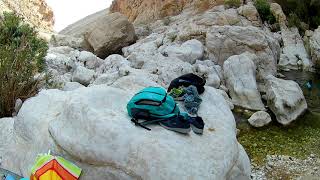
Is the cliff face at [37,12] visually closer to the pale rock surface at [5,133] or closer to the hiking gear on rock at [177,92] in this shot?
the pale rock surface at [5,133]

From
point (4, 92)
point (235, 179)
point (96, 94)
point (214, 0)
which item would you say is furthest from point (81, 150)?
Result: point (214, 0)

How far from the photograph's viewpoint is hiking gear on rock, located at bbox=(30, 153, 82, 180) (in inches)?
229

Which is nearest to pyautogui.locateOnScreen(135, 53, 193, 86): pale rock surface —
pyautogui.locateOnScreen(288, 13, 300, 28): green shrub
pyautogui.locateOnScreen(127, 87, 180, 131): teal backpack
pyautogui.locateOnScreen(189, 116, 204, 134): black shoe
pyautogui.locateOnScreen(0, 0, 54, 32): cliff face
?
pyautogui.locateOnScreen(189, 116, 204, 134): black shoe

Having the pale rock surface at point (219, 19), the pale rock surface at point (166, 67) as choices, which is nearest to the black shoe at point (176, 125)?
the pale rock surface at point (166, 67)

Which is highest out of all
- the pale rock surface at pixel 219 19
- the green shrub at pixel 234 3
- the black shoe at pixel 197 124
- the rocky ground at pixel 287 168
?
the black shoe at pixel 197 124

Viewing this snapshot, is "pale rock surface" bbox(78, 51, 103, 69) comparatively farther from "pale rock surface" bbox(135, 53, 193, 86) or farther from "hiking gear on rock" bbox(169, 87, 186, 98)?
"hiking gear on rock" bbox(169, 87, 186, 98)

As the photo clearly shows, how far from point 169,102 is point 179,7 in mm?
27316

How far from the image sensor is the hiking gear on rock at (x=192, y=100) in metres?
7.25

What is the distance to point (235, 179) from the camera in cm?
690

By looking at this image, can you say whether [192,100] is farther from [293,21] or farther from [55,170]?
[293,21]

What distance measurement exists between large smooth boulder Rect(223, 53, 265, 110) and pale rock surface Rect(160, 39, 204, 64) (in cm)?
190

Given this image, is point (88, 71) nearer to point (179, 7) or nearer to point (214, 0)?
point (214, 0)

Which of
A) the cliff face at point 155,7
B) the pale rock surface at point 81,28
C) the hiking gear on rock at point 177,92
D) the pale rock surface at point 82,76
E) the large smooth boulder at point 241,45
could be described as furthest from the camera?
the pale rock surface at point 81,28

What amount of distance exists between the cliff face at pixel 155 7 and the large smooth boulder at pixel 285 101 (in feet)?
52.0
